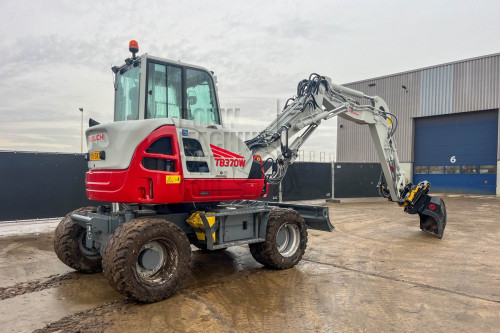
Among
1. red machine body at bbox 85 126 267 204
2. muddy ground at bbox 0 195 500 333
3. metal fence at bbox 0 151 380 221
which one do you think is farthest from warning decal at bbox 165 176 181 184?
metal fence at bbox 0 151 380 221

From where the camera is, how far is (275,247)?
632 cm

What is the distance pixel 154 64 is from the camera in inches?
215

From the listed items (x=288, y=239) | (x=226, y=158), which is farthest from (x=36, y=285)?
(x=288, y=239)

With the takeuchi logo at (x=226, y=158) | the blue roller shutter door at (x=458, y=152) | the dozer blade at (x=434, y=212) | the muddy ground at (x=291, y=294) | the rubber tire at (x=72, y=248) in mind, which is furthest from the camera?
the blue roller shutter door at (x=458, y=152)

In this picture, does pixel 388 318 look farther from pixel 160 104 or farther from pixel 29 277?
pixel 29 277

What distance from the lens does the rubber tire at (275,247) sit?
20.6ft

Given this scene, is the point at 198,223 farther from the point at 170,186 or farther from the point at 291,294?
the point at 291,294

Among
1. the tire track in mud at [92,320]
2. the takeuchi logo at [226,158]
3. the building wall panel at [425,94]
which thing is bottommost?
the tire track in mud at [92,320]

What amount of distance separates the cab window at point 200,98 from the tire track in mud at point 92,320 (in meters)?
2.78

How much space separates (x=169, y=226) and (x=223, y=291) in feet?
4.02

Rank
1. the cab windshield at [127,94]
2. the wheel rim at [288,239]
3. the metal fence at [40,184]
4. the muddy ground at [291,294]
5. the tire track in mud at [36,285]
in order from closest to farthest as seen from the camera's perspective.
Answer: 1. the muddy ground at [291,294]
2. the tire track in mud at [36,285]
3. the cab windshield at [127,94]
4. the wheel rim at [288,239]
5. the metal fence at [40,184]

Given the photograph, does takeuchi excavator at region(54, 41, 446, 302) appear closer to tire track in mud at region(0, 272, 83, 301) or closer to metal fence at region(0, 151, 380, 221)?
tire track in mud at region(0, 272, 83, 301)

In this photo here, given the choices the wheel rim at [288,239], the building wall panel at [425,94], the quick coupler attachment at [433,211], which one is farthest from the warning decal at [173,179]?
the building wall panel at [425,94]

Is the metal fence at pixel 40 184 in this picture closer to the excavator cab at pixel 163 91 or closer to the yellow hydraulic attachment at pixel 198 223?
the excavator cab at pixel 163 91
